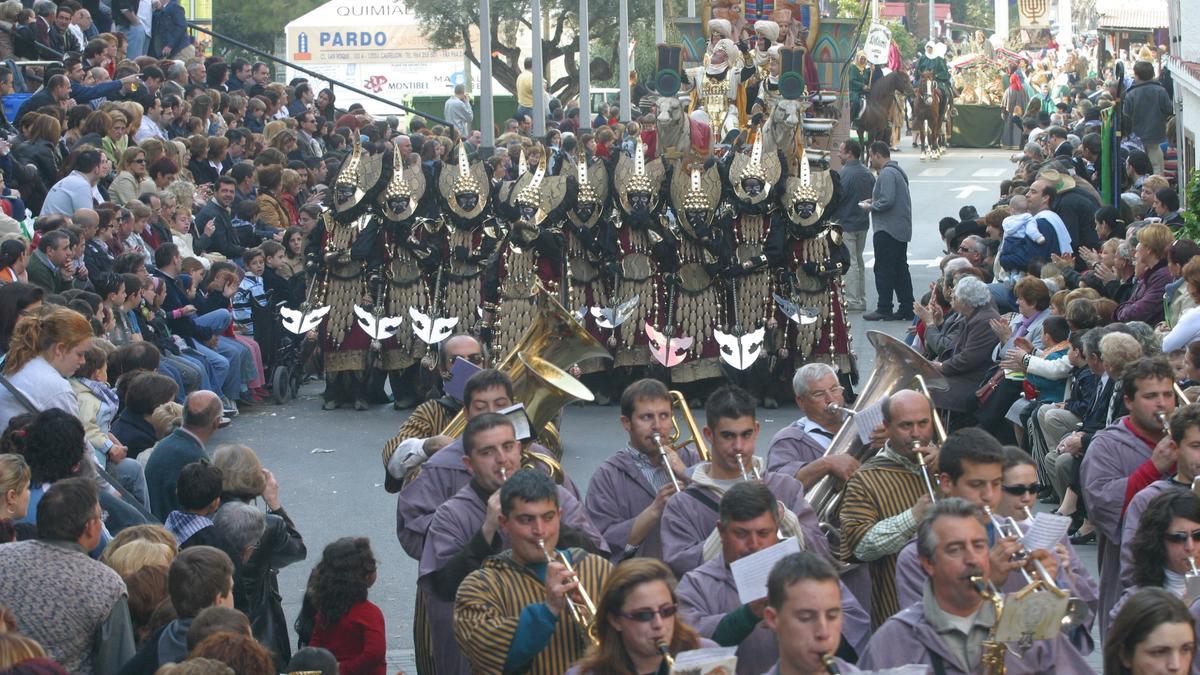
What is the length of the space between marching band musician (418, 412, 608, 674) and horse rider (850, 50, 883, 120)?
28094 millimetres

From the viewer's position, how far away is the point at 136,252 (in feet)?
43.6

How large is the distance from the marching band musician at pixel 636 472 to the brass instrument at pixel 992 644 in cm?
209

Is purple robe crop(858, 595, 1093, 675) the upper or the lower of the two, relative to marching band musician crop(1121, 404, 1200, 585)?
lower

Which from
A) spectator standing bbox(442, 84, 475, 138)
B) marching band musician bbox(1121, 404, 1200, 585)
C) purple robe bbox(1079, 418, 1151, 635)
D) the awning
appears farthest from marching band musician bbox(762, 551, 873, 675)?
the awning

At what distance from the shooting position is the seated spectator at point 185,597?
5.90 meters

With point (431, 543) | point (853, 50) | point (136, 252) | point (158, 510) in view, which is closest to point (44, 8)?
point (136, 252)

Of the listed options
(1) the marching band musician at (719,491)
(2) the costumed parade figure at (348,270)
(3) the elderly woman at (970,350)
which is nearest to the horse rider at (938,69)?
(2) the costumed parade figure at (348,270)

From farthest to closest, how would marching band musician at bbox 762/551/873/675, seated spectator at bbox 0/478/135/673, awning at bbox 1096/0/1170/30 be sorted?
awning at bbox 1096/0/1170/30 < seated spectator at bbox 0/478/135/673 < marching band musician at bbox 762/551/873/675

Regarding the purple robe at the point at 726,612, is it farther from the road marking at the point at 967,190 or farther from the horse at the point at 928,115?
the horse at the point at 928,115

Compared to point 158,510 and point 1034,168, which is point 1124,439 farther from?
point 1034,168

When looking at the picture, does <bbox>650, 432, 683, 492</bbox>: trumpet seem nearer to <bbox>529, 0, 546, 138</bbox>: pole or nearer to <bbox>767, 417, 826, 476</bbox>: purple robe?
<bbox>767, 417, 826, 476</bbox>: purple robe

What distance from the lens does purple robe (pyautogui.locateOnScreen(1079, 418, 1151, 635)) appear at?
757 cm

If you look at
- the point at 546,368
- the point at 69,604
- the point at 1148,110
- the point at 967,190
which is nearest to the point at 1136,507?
the point at 546,368

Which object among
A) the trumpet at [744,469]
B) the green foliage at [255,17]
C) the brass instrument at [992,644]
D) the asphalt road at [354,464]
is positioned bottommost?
the asphalt road at [354,464]
